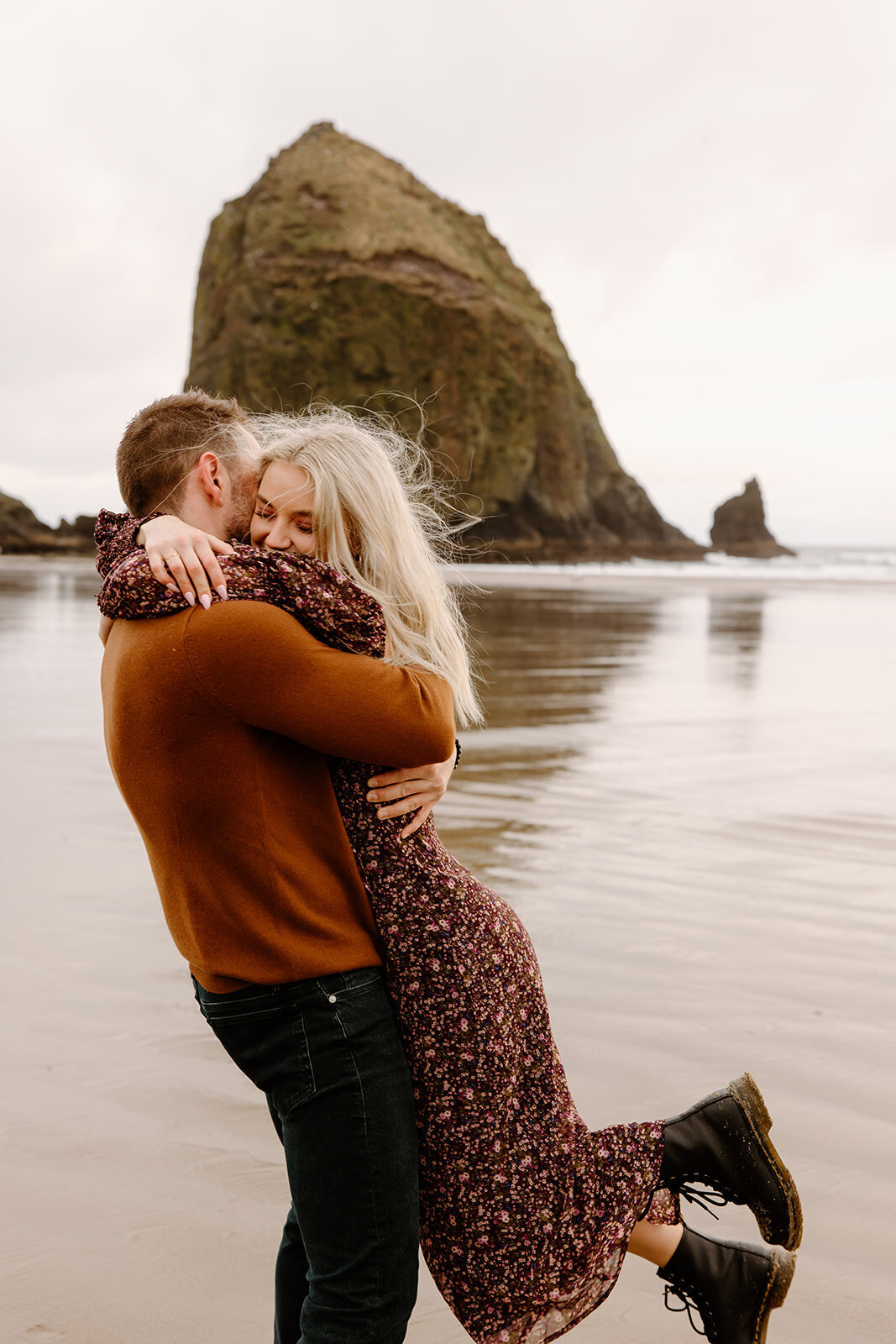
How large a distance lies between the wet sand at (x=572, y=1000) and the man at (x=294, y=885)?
77cm

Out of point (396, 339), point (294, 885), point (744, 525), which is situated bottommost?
point (294, 885)

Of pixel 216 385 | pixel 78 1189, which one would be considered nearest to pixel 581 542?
pixel 216 385

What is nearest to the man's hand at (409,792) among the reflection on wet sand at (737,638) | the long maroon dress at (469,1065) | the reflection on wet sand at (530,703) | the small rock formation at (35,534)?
the long maroon dress at (469,1065)

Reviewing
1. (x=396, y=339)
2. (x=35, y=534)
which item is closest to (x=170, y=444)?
(x=35, y=534)

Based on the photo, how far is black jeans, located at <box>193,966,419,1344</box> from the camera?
5.16ft

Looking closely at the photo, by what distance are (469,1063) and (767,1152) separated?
686mm

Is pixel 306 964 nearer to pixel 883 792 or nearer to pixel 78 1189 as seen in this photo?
pixel 78 1189

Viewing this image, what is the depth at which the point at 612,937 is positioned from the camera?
4105 mm

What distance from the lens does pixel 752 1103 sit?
1.99 metres

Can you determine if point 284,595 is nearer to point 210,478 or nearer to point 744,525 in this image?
point 210,478

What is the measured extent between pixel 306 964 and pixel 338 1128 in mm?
237

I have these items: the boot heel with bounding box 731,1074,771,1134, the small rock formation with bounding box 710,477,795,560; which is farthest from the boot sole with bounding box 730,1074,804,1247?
the small rock formation with bounding box 710,477,795,560

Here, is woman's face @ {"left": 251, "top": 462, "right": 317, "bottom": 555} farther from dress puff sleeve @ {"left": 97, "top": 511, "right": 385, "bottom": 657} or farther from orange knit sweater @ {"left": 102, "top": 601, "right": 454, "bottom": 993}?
orange knit sweater @ {"left": 102, "top": 601, "right": 454, "bottom": 993}

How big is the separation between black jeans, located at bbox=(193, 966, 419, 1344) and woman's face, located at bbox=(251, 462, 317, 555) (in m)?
0.70
